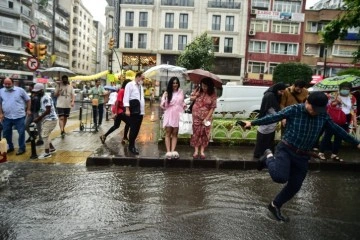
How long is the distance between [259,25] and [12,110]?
Result: 1703 inches

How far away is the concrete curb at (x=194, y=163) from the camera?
282 inches

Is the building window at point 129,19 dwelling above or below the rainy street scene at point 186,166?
above

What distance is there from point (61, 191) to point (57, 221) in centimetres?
125

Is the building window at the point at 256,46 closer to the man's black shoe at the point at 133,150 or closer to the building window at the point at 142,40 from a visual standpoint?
the building window at the point at 142,40

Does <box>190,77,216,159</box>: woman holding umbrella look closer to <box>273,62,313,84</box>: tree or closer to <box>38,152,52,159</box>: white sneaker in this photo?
<box>38,152,52,159</box>: white sneaker

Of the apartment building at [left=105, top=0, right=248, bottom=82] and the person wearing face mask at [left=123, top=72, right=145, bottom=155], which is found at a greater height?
the apartment building at [left=105, top=0, right=248, bottom=82]

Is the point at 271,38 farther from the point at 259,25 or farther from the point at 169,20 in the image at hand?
the point at 169,20

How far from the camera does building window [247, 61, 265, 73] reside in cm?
4628

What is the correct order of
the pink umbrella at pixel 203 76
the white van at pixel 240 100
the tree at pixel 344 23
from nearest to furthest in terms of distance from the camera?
the pink umbrella at pixel 203 76 < the tree at pixel 344 23 < the white van at pixel 240 100

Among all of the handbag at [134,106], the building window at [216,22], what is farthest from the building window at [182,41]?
the handbag at [134,106]

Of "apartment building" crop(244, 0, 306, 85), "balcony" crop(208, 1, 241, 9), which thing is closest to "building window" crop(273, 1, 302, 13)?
"apartment building" crop(244, 0, 306, 85)

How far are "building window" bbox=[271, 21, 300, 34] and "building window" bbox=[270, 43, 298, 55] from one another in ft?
5.68

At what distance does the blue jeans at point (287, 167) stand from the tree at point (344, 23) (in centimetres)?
782

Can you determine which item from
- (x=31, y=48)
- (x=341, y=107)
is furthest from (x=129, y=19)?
(x=341, y=107)
